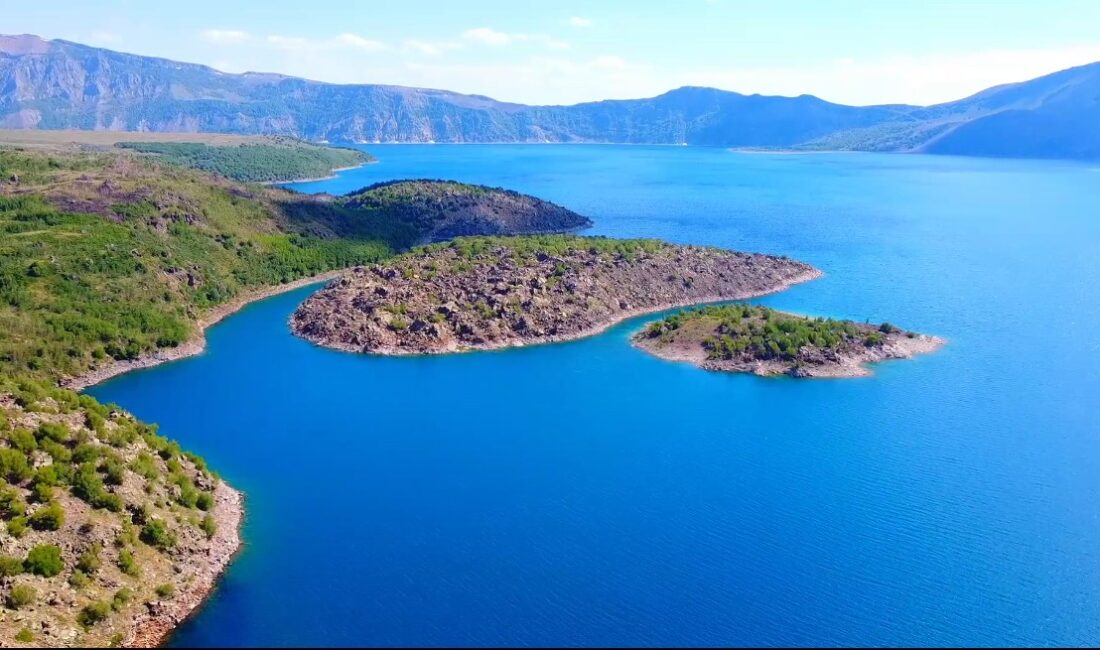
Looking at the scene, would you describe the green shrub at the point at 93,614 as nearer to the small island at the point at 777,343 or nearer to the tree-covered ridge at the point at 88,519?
the tree-covered ridge at the point at 88,519

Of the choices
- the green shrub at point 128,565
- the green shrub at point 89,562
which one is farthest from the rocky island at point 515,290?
the green shrub at point 89,562

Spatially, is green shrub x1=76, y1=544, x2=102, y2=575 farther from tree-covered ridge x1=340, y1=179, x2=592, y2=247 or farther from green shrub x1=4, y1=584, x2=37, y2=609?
tree-covered ridge x1=340, y1=179, x2=592, y2=247

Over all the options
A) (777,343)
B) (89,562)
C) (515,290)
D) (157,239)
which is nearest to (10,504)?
(89,562)

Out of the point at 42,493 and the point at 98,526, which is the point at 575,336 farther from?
the point at 42,493

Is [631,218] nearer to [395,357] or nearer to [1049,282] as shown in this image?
[1049,282]

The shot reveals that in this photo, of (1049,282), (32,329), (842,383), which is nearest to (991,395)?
(842,383)

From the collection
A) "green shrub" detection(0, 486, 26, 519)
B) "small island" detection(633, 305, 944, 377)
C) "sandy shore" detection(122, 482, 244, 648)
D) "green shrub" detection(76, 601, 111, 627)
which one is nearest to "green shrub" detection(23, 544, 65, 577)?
"green shrub" detection(0, 486, 26, 519)

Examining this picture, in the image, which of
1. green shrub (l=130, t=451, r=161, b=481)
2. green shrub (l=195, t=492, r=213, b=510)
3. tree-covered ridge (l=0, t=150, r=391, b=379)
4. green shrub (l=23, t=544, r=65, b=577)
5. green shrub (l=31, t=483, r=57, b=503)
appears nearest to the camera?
green shrub (l=23, t=544, r=65, b=577)
